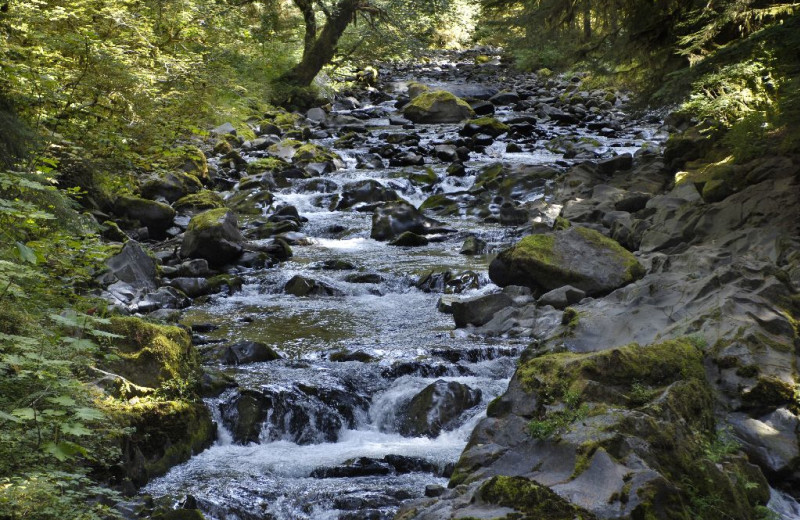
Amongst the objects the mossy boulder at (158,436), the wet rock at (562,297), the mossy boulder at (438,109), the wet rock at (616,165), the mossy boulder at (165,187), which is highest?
the mossy boulder at (438,109)

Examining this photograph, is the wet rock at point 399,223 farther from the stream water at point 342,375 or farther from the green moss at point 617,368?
the green moss at point 617,368

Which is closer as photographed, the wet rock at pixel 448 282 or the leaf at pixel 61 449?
the leaf at pixel 61 449

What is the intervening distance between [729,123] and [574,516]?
337 inches

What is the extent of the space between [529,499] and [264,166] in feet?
49.9

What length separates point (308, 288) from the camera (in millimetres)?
10469

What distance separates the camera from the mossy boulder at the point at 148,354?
5680 millimetres

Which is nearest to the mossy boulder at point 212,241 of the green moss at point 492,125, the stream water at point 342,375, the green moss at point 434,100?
the stream water at point 342,375

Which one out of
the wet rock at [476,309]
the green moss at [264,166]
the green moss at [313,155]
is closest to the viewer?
the wet rock at [476,309]

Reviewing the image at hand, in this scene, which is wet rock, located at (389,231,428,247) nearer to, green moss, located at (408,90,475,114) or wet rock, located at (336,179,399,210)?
wet rock, located at (336,179,399,210)

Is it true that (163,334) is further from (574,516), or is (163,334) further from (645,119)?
(645,119)

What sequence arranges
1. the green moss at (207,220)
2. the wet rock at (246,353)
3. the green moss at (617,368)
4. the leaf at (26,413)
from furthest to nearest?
the green moss at (207,220), the wet rock at (246,353), the green moss at (617,368), the leaf at (26,413)

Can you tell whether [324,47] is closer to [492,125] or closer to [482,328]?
[492,125]

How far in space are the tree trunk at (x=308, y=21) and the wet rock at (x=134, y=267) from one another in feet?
44.1

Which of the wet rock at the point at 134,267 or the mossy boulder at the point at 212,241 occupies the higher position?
the mossy boulder at the point at 212,241
